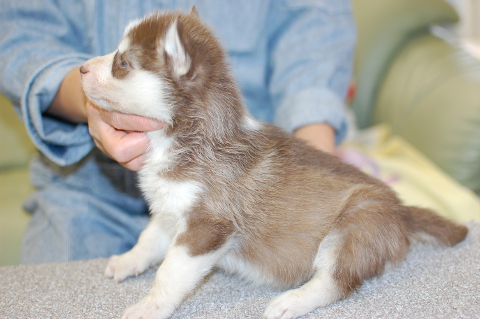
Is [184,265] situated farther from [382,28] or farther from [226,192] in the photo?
[382,28]

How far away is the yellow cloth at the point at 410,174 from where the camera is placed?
107 inches

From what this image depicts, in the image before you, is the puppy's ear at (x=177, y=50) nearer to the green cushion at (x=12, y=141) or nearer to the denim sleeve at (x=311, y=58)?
the denim sleeve at (x=311, y=58)

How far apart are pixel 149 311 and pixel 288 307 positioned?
1.48ft

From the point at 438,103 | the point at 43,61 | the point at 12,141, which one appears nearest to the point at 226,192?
the point at 43,61

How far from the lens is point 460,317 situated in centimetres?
127

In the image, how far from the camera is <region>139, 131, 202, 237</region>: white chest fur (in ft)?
4.72

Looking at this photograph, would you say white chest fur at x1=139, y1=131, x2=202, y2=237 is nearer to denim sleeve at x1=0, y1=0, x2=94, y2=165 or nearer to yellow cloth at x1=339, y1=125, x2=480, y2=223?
denim sleeve at x1=0, y1=0, x2=94, y2=165

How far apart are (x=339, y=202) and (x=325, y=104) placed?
37.2 inches

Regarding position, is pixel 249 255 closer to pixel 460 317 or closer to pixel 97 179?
pixel 460 317

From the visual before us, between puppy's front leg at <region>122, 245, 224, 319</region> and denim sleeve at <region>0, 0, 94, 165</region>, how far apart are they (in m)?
0.86

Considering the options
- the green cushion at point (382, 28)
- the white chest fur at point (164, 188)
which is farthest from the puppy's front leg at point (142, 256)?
the green cushion at point (382, 28)

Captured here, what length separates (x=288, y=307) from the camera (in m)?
1.36

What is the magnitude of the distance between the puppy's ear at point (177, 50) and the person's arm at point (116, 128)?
0.22 meters

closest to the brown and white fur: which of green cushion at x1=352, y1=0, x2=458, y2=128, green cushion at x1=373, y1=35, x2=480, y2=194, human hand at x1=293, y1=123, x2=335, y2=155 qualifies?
human hand at x1=293, y1=123, x2=335, y2=155
